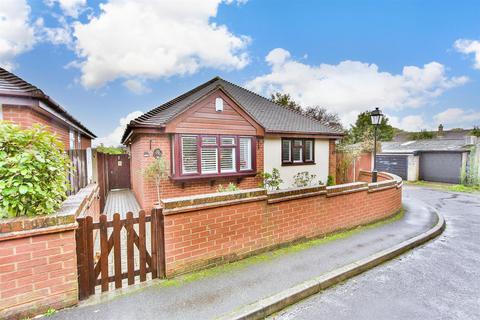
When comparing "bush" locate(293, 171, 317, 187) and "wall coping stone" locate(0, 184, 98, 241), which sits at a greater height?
"wall coping stone" locate(0, 184, 98, 241)

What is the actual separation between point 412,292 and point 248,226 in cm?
284

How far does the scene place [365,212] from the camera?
6645mm

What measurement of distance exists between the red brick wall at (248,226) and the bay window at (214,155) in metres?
4.07

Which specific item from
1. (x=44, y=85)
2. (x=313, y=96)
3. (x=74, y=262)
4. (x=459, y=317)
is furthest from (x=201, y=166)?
(x=313, y=96)

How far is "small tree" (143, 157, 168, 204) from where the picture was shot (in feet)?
24.9

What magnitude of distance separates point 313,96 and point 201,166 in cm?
2218

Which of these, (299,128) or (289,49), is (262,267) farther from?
(289,49)

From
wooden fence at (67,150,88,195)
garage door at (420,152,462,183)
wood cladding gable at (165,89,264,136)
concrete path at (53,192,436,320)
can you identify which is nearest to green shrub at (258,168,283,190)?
wood cladding gable at (165,89,264,136)

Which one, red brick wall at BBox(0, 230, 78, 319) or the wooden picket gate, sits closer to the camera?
red brick wall at BBox(0, 230, 78, 319)

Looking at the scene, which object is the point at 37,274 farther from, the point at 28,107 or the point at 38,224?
the point at 28,107

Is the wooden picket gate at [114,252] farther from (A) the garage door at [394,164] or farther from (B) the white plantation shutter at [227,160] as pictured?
(A) the garage door at [394,164]

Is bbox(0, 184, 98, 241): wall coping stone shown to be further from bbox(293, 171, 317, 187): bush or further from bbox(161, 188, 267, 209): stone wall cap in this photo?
bbox(293, 171, 317, 187): bush

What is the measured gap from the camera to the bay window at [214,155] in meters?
8.04

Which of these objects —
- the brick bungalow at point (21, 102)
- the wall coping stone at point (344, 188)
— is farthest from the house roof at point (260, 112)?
the wall coping stone at point (344, 188)
